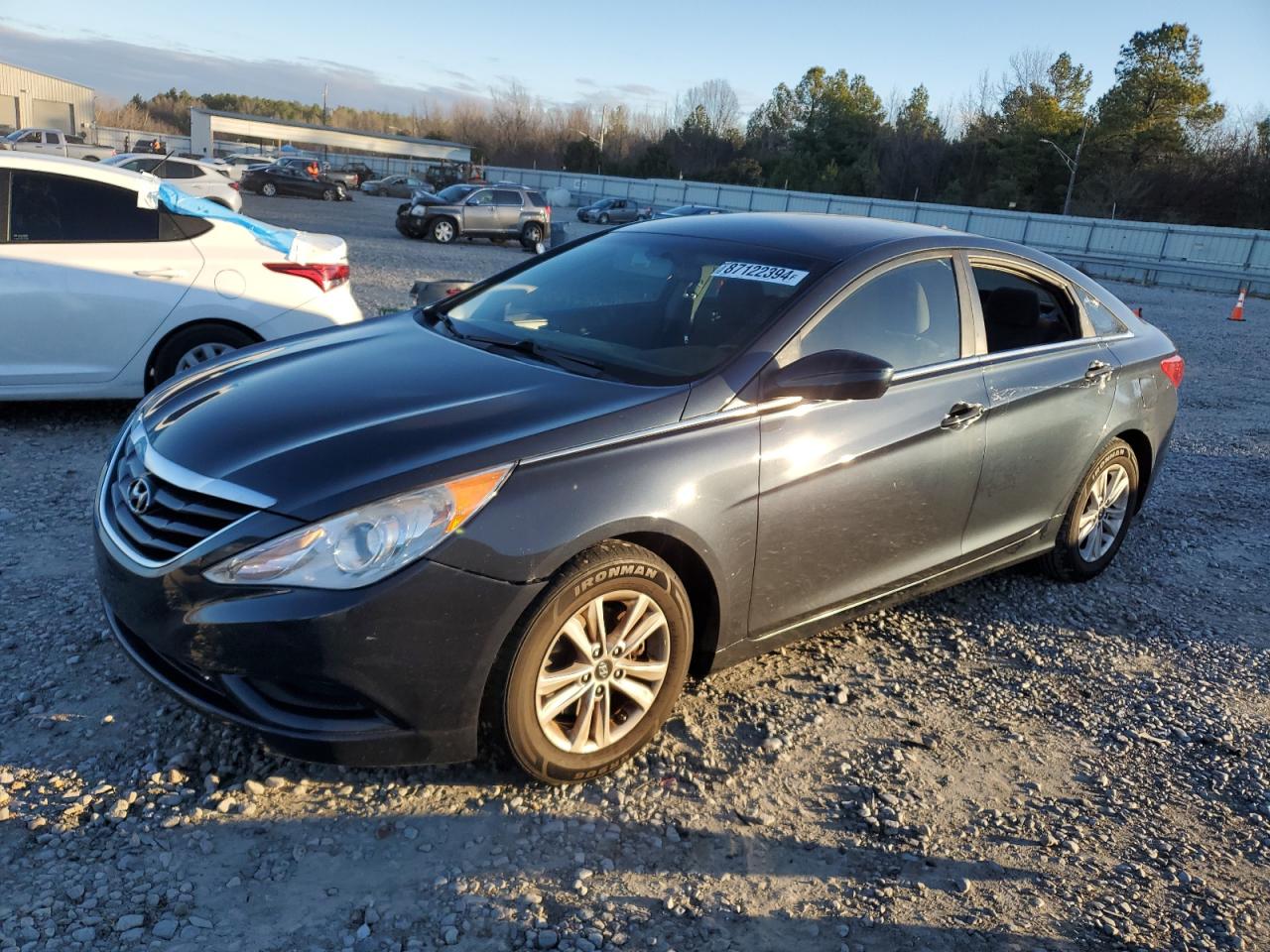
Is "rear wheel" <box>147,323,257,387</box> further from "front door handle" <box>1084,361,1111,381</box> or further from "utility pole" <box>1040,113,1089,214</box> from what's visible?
"utility pole" <box>1040,113,1089,214</box>

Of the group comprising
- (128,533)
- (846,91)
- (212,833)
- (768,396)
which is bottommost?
(212,833)

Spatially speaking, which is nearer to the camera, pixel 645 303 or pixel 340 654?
pixel 340 654

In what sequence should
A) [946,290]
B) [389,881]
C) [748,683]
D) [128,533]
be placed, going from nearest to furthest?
[389,881], [128,533], [748,683], [946,290]

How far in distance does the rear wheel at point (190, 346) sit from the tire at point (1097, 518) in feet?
15.8

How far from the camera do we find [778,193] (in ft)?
168

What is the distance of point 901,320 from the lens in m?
3.80

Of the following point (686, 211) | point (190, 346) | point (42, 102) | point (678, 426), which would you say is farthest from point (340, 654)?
point (42, 102)

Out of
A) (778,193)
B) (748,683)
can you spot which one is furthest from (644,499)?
(778,193)

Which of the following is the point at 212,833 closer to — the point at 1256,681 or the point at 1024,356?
the point at 1024,356

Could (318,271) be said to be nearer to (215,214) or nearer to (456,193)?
(215,214)

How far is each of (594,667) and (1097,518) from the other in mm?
3174

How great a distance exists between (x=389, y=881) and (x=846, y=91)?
314 ft

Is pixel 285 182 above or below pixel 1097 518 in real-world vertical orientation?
below

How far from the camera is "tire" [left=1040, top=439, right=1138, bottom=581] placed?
4738 mm
